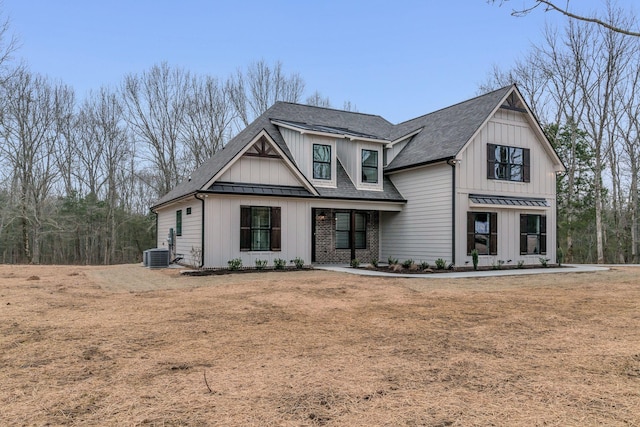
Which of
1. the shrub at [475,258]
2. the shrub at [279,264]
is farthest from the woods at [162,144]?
the shrub at [279,264]

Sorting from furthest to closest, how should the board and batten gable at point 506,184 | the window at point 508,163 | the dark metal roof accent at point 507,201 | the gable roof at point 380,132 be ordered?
the window at point 508,163
the gable roof at point 380,132
the dark metal roof accent at point 507,201
the board and batten gable at point 506,184

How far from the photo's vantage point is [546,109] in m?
26.5

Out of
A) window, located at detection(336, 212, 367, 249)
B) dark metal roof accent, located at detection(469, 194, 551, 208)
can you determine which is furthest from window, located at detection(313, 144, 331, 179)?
dark metal roof accent, located at detection(469, 194, 551, 208)

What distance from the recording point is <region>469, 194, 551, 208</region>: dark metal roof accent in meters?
15.4

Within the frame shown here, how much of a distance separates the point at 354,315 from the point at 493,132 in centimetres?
1204

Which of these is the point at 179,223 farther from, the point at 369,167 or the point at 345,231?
the point at 369,167

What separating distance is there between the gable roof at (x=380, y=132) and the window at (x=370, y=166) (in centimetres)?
60

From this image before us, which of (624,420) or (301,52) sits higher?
(301,52)

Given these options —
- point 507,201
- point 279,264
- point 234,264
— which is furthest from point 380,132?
point 234,264

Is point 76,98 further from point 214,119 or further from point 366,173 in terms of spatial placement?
point 366,173

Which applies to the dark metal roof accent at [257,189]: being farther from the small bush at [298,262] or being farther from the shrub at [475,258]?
the shrub at [475,258]

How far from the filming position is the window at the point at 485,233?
15.7 m

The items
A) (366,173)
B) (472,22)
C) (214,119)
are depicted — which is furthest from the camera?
(214,119)

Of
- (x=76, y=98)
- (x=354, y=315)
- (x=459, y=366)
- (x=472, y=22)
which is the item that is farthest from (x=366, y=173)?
(x=76, y=98)
